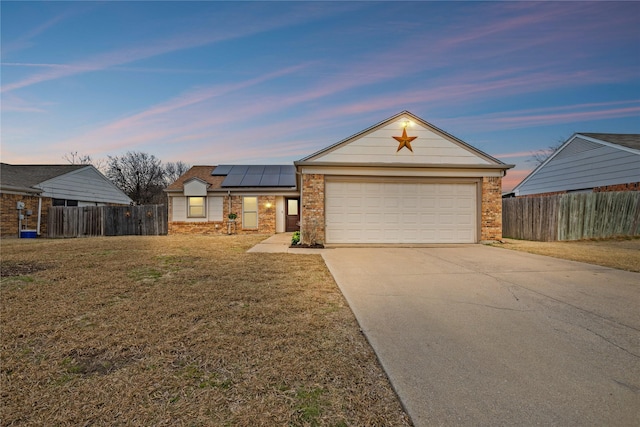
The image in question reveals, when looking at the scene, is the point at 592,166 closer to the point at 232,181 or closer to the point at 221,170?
the point at 232,181

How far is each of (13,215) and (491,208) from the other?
23.2m

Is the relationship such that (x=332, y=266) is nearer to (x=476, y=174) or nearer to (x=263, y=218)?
(x=476, y=174)

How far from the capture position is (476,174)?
10398mm

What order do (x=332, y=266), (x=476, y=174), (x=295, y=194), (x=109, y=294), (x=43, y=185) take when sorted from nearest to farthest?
(x=109, y=294), (x=332, y=266), (x=476, y=174), (x=43, y=185), (x=295, y=194)

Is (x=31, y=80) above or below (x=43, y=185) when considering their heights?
above

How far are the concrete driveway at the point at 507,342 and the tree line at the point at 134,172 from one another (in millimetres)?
38666

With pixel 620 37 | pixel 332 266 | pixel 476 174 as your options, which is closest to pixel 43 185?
pixel 332 266

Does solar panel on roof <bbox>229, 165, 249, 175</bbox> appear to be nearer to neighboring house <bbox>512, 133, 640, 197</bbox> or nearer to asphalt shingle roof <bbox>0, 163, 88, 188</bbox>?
asphalt shingle roof <bbox>0, 163, 88, 188</bbox>

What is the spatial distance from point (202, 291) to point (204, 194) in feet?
45.5

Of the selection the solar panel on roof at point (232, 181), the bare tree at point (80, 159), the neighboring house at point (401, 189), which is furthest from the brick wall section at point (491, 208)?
the bare tree at point (80, 159)

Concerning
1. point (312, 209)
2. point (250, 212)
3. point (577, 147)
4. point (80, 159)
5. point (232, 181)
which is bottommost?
point (250, 212)

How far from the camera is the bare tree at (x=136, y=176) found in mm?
35844

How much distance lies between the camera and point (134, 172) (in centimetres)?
3712

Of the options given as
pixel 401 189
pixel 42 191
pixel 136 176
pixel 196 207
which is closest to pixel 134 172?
pixel 136 176
